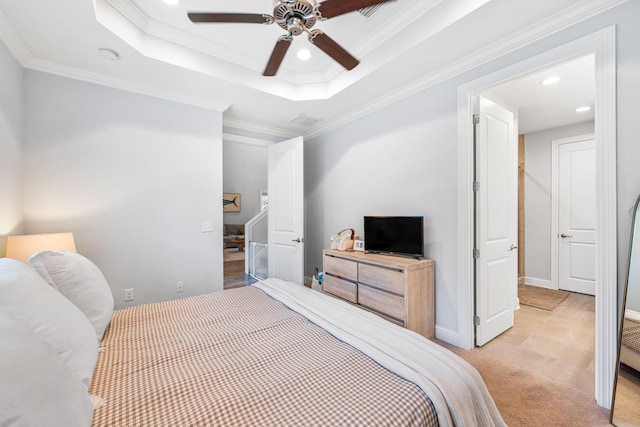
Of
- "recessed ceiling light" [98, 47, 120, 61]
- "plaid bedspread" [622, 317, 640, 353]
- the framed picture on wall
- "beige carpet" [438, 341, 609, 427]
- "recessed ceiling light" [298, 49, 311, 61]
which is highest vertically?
"recessed ceiling light" [298, 49, 311, 61]

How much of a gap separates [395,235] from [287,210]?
165cm

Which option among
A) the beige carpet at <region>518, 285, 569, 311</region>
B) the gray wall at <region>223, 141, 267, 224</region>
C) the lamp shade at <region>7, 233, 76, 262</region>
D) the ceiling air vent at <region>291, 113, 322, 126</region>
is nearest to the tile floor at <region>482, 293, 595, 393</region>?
the beige carpet at <region>518, 285, 569, 311</region>

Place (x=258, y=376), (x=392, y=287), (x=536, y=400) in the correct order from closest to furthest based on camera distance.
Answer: (x=258, y=376)
(x=536, y=400)
(x=392, y=287)

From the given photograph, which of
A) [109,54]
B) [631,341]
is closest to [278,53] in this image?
[109,54]

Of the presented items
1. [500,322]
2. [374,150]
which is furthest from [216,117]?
[500,322]

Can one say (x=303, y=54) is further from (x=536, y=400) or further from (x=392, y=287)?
(x=536, y=400)

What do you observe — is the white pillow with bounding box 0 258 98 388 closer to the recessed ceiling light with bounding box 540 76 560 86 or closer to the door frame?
the door frame

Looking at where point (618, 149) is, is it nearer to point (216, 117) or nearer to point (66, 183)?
point (216, 117)

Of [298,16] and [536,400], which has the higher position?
[298,16]

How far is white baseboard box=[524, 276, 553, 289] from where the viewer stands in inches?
166

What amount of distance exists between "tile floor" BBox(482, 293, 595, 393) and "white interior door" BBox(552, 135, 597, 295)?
0.71 metres

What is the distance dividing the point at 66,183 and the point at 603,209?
4.21 meters

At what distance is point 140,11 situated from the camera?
2102 millimetres

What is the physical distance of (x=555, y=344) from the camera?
2504 mm
